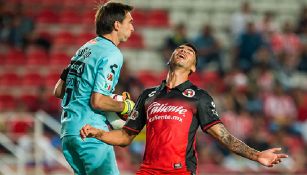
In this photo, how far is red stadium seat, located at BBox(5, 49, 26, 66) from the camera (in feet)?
61.5

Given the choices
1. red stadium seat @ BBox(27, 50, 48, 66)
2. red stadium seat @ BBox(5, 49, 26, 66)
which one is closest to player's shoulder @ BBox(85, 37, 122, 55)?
red stadium seat @ BBox(27, 50, 48, 66)

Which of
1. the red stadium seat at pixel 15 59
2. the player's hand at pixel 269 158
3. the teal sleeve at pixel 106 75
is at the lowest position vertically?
the player's hand at pixel 269 158

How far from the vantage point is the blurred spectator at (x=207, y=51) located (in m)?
18.8

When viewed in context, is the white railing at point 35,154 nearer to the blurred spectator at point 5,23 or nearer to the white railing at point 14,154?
the white railing at point 14,154

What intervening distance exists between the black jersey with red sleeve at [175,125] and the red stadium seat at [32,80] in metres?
10.8

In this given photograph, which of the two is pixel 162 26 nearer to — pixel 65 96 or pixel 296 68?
pixel 296 68

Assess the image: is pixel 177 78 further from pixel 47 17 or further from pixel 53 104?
pixel 47 17

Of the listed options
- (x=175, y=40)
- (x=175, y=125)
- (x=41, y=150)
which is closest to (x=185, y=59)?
(x=175, y=125)

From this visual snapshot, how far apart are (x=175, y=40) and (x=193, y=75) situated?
99cm

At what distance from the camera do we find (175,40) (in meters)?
18.7

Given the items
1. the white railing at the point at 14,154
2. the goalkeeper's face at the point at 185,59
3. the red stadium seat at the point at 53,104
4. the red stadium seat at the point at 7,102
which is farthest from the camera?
the red stadium seat at the point at 7,102

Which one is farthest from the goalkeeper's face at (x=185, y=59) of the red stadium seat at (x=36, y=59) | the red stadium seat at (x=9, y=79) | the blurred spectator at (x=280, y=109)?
the red stadium seat at (x=36, y=59)

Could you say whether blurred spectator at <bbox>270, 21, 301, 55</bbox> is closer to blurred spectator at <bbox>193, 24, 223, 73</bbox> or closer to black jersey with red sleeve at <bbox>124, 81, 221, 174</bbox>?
blurred spectator at <bbox>193, 24, 223, 73</bbox>

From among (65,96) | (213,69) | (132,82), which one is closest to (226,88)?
(213,69)
